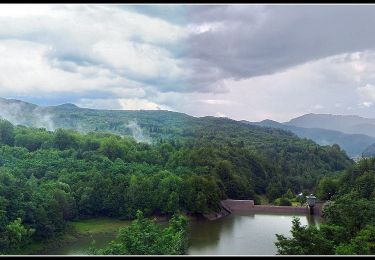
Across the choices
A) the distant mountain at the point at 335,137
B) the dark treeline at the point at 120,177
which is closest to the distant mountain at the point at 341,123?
the distant mountain at the point at 335,137

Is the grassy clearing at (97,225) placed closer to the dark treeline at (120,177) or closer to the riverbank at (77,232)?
the riverbank at (77,232)

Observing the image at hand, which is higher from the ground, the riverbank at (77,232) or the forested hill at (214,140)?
the forested hill at (214,140)

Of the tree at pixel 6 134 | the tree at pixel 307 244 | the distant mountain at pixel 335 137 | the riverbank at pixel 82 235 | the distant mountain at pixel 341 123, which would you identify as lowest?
the riverbank at pixel 82 235

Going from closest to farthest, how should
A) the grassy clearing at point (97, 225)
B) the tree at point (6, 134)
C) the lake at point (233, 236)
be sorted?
the lake at point (233, 236)
the grassy clearing at point (97, 225)
the tree at point (6, 134)

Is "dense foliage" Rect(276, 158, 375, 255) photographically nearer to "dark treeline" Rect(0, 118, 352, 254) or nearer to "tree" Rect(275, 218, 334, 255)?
"tree" Rect(275, 218, 334, 255)

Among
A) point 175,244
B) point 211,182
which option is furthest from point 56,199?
point 175,244

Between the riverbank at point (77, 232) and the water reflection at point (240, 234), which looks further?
the riverbank at point (77, 232)

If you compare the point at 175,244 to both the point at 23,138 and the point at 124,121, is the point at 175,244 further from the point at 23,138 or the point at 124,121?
the point at 124,121

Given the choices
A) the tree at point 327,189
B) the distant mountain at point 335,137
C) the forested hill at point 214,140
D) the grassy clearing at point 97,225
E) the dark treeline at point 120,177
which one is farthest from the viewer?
the distant mountain at point 335,137
